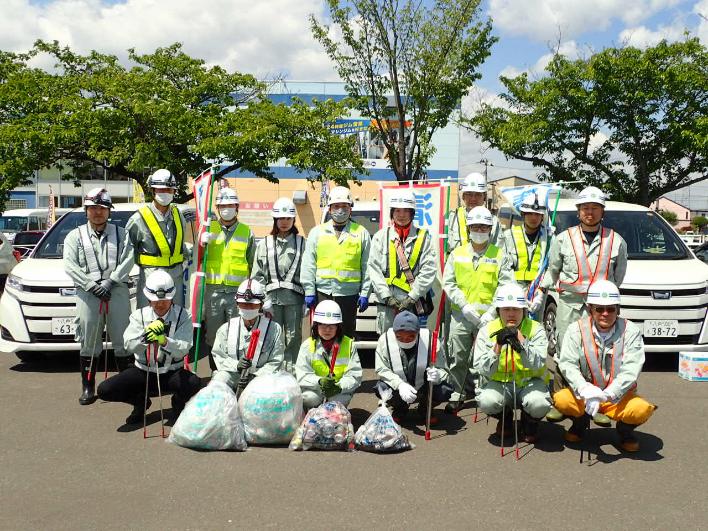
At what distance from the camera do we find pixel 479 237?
6.05 meters

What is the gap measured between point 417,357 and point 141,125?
12253mm

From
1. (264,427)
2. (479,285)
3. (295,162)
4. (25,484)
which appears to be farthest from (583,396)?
(295,162)

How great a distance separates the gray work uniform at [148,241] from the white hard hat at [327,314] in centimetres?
173

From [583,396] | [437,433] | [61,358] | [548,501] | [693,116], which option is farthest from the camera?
[693,116]

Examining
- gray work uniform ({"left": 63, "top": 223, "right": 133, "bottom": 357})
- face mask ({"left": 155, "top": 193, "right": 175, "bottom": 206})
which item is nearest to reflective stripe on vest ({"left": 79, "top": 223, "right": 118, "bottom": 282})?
gray work uniform ({"left": 63, "top": 223, "right": 133, "bottom": 357})

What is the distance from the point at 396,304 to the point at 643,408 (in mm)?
2232

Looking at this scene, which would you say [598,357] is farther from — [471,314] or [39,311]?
[39,311]

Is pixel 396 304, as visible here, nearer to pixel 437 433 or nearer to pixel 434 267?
pixel 434 267

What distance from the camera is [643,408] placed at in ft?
16.5

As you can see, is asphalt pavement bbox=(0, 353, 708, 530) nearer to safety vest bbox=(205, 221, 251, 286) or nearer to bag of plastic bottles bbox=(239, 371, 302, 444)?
bag of plastic bottles bbox=(239, 371, 302, 444)

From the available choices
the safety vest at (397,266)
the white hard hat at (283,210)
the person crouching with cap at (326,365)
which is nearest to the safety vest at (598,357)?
the safety vest at (397,266)

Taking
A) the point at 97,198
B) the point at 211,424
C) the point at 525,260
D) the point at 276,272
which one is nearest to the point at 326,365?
the point at 211,424

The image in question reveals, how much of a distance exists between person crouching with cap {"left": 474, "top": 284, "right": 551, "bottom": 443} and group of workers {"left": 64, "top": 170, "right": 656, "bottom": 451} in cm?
1

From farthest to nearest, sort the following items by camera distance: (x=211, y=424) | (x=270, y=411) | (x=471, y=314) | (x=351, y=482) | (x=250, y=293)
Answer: (x=471, y=314), (x=250, y=293), (x=270, y=411), (x=211, y=424), (x=351, y=482)
